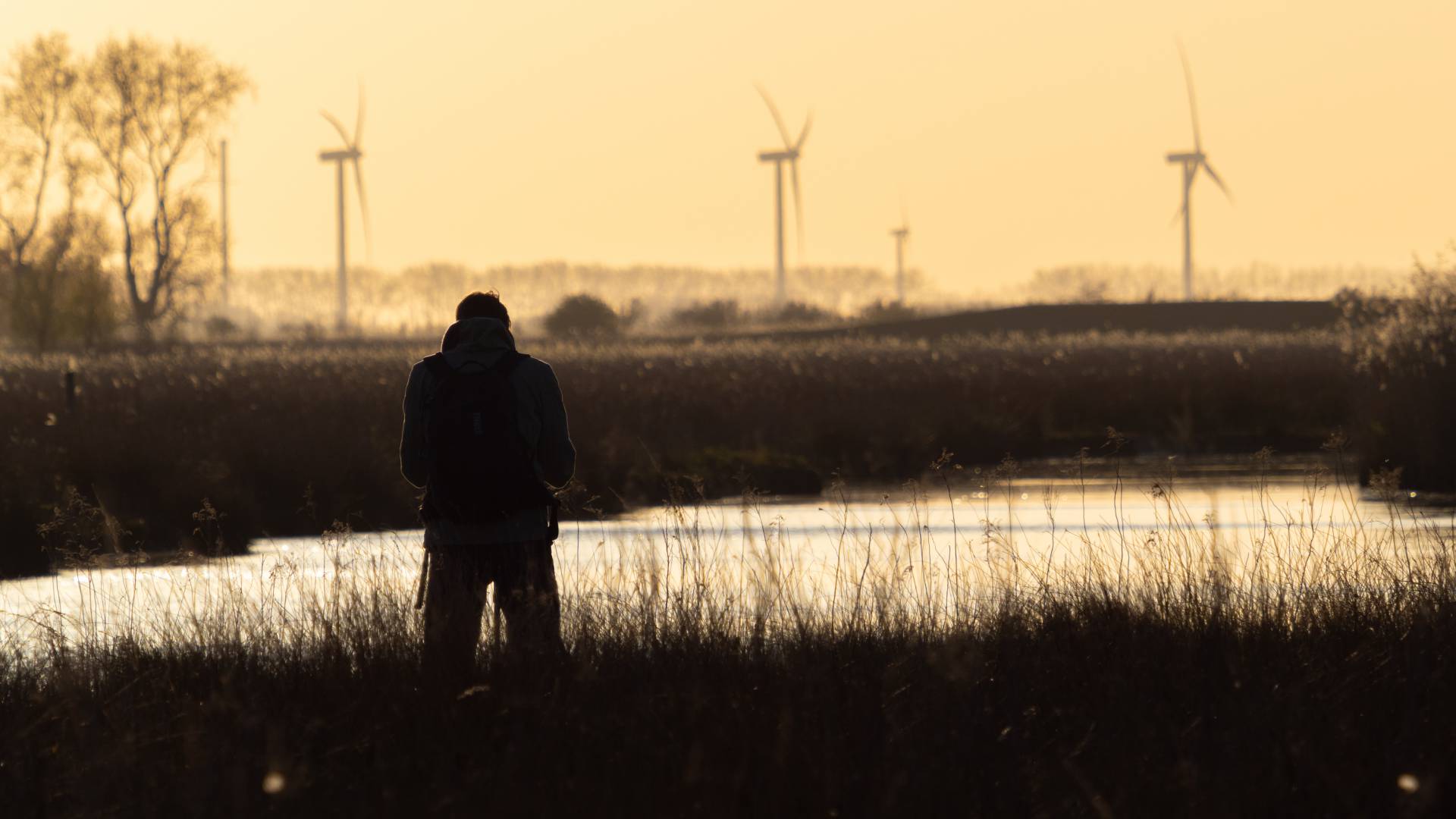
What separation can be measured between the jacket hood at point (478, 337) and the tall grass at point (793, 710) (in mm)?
1255

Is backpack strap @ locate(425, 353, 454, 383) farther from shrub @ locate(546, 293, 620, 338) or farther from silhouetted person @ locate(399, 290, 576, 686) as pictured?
shrub @ locate(546, 293, 620, 338)

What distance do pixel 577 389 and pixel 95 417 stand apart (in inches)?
344

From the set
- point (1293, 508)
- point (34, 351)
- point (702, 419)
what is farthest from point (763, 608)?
point (34, 351)

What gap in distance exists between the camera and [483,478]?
23.8 ft

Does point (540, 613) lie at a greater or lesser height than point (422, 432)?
lesser

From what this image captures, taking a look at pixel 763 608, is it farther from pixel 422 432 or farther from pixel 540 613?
pixel 422 432

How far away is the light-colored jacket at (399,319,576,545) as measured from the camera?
726 cm

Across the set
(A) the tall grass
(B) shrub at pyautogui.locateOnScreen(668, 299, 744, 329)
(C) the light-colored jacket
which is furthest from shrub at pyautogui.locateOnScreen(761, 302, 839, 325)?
(C) the light-colored jacket

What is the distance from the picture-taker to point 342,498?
1952cm

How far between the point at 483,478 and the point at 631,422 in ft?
68.0

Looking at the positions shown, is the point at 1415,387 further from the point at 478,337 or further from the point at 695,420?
the point at 478,337

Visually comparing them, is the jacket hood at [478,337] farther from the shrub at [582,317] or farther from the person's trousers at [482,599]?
the shrub at [582,317]

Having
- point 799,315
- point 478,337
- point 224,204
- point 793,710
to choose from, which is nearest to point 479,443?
point 478,337

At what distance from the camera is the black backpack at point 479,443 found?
723cm
